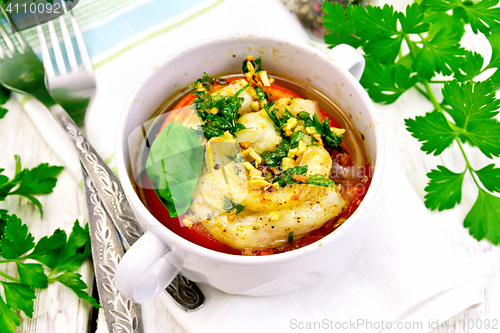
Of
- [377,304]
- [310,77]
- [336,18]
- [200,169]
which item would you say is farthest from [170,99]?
[377,304]

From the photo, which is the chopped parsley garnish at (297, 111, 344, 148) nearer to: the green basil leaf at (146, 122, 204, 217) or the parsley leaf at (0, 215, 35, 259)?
the green basil leaf at (146, 122, 204, 217)

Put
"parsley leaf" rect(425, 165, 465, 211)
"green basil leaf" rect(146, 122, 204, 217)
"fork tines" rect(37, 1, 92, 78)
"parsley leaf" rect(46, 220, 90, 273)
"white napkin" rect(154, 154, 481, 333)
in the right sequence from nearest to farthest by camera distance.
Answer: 1. "green basil leaf" rect(146, 122, 204, 217)
2. "white napkin" rect(154, 154, 481, 333)
3. "parsley leaf" rect(46, 220, 90, 273)
4. "parsley leaf" rect(425, 165, 465, 211)
5. "fork tines" rect(37, 1, 92, 78)

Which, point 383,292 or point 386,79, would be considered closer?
point 383,292

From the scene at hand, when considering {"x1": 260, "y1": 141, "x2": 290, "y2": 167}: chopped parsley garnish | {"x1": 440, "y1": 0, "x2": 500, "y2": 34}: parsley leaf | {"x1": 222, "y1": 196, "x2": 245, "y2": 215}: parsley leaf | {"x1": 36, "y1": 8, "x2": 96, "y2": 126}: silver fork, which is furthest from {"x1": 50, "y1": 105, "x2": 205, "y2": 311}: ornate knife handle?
{"x1": 440, "y1": 0, "x2": 500, "y2": 34}: parsley leaf

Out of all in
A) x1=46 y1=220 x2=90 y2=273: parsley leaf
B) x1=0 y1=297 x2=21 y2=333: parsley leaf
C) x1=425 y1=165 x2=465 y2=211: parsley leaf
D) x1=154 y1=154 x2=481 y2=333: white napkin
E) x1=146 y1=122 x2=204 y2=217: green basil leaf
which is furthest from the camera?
x1=425 y1=165 x2=465 y2=211: parsley leaf

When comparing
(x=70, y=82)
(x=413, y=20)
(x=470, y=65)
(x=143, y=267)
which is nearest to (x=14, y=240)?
(x=70, y=82)

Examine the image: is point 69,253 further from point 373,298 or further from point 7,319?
point 373,298
